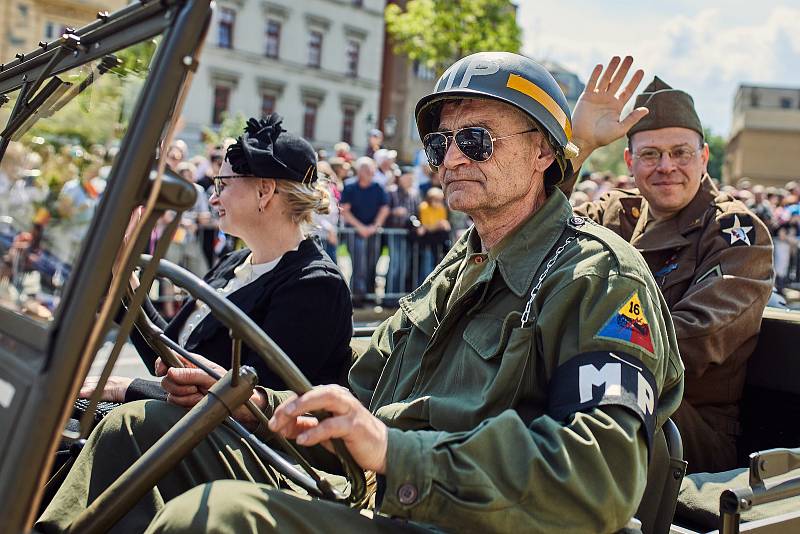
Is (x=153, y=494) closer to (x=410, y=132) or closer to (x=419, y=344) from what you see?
(x=419, y=344)

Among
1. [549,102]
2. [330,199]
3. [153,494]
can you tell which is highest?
[549,102]

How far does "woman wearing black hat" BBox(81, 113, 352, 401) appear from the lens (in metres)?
3.16

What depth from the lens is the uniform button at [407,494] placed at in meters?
1.76

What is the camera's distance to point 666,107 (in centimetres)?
394

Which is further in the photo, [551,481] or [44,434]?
[551,481]

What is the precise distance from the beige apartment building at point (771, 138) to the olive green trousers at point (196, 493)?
74.9 meters

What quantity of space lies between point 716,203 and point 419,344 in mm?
1937

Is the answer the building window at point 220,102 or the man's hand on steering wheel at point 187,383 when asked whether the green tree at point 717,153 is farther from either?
the man's hand on steering wheel at point 187,383

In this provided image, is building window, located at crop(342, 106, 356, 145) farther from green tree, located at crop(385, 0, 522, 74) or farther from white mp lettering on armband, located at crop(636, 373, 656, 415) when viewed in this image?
white mp lettering on armband, located at crop(636, 373, 656, 415)

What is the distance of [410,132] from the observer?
51.0m

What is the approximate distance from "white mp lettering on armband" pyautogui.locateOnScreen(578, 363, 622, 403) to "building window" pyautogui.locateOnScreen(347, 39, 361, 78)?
45871 millimetres

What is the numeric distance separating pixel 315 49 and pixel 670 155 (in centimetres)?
4318

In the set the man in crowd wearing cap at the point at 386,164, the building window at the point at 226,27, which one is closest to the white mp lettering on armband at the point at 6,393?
the man in crowd wearing cap at the point at 386,164

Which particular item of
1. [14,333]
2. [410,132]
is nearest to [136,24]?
[14,333]
